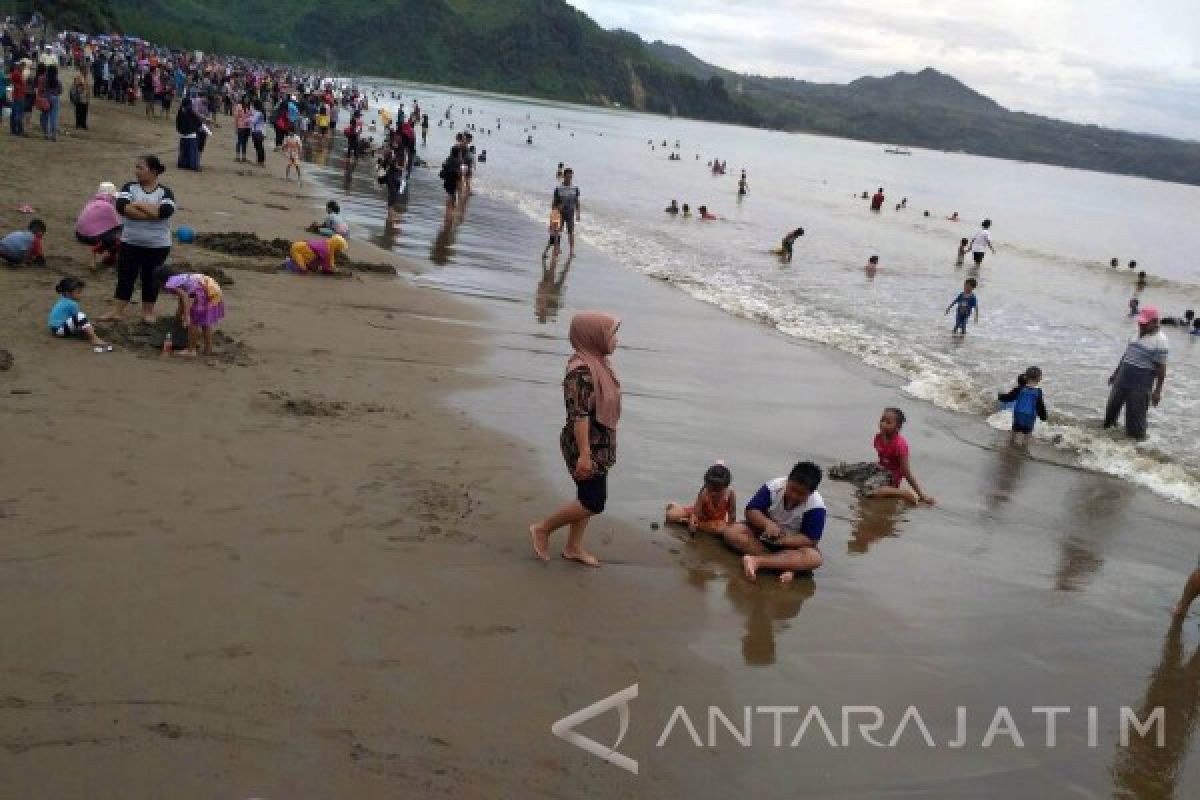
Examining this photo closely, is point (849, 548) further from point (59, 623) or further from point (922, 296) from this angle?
point (922, 296)

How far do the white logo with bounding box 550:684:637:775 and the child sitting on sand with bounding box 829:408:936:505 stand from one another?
13.6ft

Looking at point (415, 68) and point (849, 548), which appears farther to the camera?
point (415, 68)

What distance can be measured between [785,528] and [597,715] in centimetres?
254

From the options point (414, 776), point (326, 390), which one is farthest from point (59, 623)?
point (326, 390)

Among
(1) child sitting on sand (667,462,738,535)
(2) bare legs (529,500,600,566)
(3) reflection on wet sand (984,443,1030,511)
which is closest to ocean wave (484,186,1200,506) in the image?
(3) reflection on wet sand (984,443,1030,511)

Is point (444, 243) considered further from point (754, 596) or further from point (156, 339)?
point (754, 596)

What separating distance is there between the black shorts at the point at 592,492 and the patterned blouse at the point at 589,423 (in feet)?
0.20

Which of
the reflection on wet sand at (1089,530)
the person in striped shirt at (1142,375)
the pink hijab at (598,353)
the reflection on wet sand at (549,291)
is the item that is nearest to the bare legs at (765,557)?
the pink hijab at (598,353)

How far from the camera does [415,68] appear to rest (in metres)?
173

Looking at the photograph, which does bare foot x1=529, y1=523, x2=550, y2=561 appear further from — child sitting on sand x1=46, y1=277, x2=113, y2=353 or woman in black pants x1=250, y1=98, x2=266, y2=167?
woman in black pants x1=250, y1=98, x2=266, y2=167

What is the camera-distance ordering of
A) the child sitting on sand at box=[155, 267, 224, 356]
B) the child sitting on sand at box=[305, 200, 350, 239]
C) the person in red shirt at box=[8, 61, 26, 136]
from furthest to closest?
the person in red shirt at box=[8, 61, 26, 136] → the child sitting on sand at box=[305, 200, 350, 239] → the child sitting on sand at box=[155, 267, 224, 356]

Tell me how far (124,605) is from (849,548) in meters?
4.82

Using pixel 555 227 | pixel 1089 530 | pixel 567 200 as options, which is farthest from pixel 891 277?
pixel 1089 530

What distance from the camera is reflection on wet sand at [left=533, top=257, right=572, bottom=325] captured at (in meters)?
13.1
